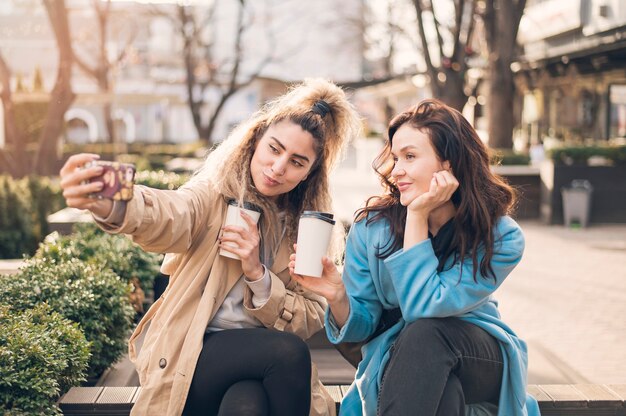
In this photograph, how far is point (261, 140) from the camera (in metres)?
3.20

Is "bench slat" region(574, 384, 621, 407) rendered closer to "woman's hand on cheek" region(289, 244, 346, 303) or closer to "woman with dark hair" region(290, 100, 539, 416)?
"woman with dark hair" region(290, 100, 539, 416)

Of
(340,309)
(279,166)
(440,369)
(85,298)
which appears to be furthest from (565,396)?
(85,298)

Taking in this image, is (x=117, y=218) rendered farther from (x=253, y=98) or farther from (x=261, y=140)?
(x=253, y=98)

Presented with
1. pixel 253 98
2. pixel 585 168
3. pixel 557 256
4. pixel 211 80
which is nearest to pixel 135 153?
pixel 211 80

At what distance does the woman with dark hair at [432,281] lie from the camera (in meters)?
2.74

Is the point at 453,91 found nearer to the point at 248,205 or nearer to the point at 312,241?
the point at 248,205

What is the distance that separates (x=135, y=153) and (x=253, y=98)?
24.1 meters

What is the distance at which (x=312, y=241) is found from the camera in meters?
2.67

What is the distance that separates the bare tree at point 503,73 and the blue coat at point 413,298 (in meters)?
13.7

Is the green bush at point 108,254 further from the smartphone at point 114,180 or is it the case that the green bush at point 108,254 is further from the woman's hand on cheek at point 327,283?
the smartphone at point 114,180

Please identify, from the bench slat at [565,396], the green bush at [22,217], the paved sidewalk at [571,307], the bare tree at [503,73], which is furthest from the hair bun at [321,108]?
the bare tree at [503,73]

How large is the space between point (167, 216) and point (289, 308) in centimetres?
63

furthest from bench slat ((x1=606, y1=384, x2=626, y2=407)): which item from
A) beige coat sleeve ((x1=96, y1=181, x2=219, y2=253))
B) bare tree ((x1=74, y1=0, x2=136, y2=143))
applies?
bare tree ((x1=74, y1=0, x2=136, y2=143))

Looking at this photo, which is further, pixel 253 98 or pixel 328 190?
pixel 253 98
